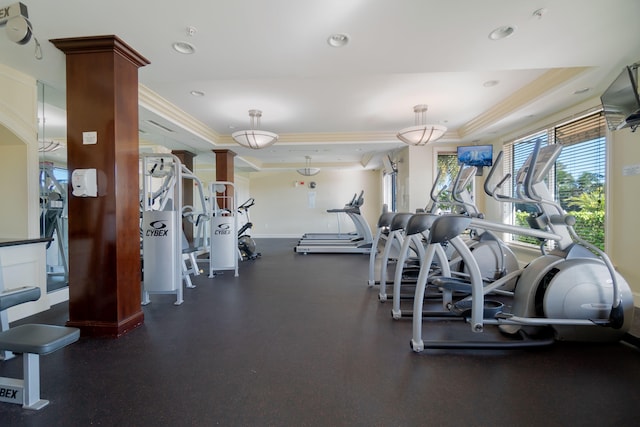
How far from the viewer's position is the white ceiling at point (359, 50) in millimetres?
2162

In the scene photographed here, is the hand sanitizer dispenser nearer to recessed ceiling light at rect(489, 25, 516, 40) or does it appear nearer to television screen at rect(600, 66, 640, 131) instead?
recessed ceiling light at rect(489, 25, 516, 40)

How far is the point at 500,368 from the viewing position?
200 cm

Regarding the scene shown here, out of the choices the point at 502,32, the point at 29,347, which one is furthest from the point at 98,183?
the point at 502,32

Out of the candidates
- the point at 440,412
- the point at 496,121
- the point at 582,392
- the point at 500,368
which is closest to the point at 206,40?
the point at 440,412

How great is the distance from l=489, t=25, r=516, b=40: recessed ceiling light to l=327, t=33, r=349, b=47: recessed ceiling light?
122cm

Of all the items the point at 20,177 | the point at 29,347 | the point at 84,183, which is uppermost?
the point at 20,177

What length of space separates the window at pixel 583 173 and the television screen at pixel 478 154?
3.96 feet

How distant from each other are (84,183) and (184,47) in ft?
4.85

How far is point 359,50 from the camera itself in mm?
2703

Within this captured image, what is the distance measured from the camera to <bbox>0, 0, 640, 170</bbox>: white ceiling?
2162 mm

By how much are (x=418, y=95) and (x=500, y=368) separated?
3731 millimetres

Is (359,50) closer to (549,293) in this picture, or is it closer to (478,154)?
(549,293)

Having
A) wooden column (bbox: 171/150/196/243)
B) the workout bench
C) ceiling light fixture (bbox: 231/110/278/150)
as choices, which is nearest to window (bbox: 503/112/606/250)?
ceiling light fixture (bbox: 231/110/278/150)

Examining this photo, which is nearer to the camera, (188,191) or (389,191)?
(188,191)
